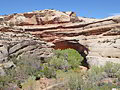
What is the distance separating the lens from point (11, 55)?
17.9 m

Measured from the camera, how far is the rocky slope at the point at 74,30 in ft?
62.0

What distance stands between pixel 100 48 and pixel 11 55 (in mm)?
8214

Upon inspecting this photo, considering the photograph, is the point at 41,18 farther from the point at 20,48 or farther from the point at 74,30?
the point at 20,48

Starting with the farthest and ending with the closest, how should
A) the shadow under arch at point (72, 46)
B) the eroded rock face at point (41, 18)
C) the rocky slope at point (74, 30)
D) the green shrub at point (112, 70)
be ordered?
1. the eroded rock face at point (41, 18)
2. the shadow under arch at point (72, 46)
3. the rocky slope at point (74, 30)
4. the green shrub at point (112, 70)

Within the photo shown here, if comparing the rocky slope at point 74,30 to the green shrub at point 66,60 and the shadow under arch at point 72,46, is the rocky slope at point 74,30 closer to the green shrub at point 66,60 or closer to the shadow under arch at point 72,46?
the shadow under arch at point 72,46

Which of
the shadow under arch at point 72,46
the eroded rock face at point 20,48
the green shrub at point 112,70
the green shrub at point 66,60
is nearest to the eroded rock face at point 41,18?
the shadow under arch at point 72,46

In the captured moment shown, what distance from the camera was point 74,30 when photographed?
23562 millimetres

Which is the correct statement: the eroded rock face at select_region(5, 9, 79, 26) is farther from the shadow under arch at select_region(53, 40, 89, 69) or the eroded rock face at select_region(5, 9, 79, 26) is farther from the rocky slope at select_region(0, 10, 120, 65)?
the shadow under arch at select_region(53, 40, 89, 69)

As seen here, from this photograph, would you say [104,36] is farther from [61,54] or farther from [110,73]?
[110,73]

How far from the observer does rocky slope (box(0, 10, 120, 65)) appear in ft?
62.0

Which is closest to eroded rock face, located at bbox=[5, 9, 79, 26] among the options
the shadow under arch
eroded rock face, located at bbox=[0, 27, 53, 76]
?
the shadow under arch

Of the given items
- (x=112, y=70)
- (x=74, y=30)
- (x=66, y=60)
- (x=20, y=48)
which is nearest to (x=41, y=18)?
(x=74, y=30)

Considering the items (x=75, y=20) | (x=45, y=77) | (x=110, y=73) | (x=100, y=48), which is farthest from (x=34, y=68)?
(x=75, y=20)

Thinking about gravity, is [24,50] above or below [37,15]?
below
